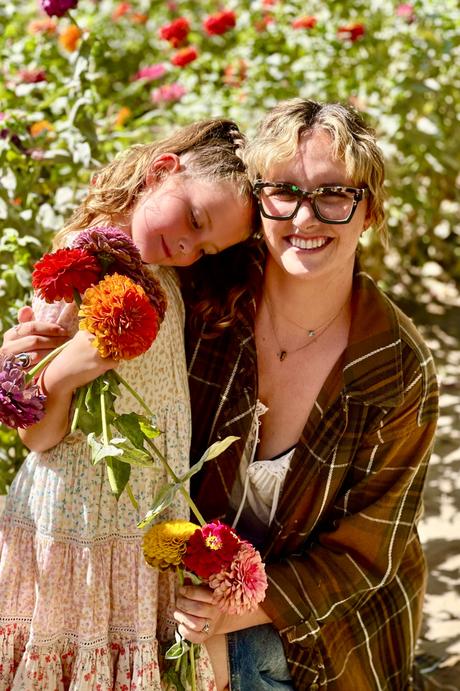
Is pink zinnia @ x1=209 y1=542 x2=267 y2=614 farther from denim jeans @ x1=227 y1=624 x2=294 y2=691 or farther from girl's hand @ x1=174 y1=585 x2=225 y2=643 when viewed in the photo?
denim jeans @ x1=227 y1=624 x2=294 y2=691

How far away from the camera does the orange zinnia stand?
1468 mm

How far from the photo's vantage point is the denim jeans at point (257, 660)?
1.98m

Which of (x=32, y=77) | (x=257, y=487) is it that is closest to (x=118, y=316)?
(x=257, y=487)

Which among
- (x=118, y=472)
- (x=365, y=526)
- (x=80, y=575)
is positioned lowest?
(x=365, y=526)

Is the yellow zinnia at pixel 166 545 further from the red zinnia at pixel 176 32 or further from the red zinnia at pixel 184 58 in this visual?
the red zinnia at pixel 176 32

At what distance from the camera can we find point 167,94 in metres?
3.48

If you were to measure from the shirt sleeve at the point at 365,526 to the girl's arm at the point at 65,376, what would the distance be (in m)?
0.62

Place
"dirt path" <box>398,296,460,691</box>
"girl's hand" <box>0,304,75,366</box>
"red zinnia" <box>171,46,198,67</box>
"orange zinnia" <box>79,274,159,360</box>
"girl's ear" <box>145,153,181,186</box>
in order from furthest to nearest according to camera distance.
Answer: "red zinnia" <box>171,46,198,67</box>
"dirt path" <box>398,296,460,691</box>
"girl's ear" <box>145,153,181,186</box>
"girl's hand" <box>0,304,75,366</box>
"orange zinnia" <box>79,274,159,360</box>

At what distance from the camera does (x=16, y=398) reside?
1511 mm

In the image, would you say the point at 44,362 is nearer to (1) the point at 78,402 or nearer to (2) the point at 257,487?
(1) the point at 78,402

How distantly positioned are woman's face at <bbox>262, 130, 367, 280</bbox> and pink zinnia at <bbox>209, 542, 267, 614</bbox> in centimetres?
59

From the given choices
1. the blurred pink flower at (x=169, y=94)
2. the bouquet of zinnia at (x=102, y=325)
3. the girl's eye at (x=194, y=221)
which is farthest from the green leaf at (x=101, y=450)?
the blurred pink flower at (x=169, y=94)

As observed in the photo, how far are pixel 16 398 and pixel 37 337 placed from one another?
0.72 ft

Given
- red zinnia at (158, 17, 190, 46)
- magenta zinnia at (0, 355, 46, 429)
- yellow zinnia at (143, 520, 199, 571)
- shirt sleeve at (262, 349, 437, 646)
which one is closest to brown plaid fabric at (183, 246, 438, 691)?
shirt sleeve at (262, 349, 437, 646)
